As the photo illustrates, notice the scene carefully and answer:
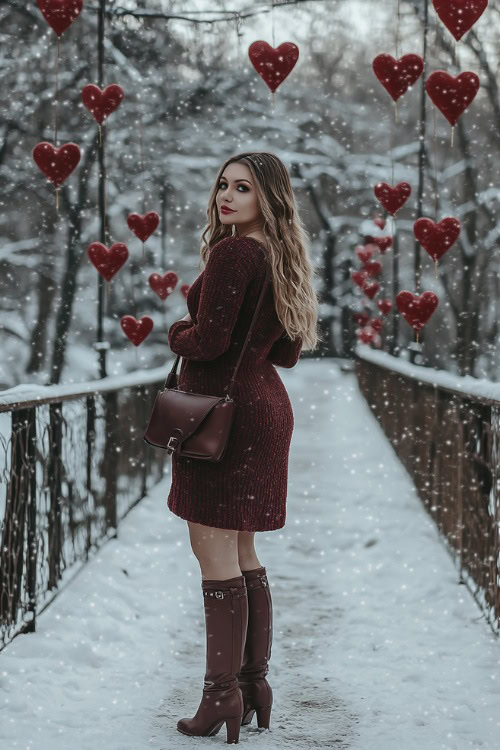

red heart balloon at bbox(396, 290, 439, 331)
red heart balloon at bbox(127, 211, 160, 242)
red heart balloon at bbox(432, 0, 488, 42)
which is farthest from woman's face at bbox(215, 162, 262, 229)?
red heart balloon at bbox(127, 211, 160, 242)

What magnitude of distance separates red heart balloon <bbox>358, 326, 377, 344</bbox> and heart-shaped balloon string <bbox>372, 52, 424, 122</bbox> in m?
14.7

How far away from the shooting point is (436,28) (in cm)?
1723

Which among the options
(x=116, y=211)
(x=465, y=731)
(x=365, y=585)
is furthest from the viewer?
(x=116, y=211)

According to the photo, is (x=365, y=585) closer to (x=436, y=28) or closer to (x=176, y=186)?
(x=436, y=28)

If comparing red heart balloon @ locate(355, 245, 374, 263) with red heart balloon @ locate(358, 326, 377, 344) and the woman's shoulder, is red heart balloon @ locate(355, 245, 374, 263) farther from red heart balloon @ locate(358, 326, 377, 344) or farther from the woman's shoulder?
the woman's shoulder

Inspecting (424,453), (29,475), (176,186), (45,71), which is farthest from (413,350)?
Answer: (176,186)

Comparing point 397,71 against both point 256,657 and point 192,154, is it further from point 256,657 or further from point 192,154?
point 192,154

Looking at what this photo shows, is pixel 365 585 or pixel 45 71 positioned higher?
pixel 45 71

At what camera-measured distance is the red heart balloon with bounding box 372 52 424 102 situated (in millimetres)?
6059

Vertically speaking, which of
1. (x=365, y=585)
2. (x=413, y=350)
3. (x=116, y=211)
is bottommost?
(x=365, y=585)

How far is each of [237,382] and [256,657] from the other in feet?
3.47

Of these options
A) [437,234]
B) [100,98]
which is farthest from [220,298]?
[437,234]

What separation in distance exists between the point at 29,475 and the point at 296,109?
64.9 ft

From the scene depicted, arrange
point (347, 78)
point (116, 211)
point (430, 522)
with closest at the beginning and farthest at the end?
Answer: 1. point (430, 522)
2. point (116, 211)
3. point (347, 78)
